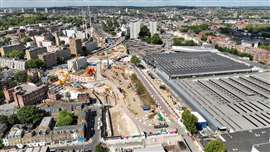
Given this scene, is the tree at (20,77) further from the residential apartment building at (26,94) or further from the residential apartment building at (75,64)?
the residential apartment building at (75,64)

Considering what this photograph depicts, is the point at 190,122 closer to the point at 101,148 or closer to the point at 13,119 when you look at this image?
the point at 101,148

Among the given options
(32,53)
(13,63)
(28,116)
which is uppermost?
(32,53)

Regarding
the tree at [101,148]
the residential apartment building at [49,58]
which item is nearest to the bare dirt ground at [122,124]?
the tree at [101,148]

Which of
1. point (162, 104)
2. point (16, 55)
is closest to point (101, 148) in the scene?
point (162, 104)

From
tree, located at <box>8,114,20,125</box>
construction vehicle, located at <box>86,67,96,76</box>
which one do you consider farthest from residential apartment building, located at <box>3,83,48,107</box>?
construction vehicle, located at <box>86,67,96,76</box>

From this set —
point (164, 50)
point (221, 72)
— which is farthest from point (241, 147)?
point (164, 50)

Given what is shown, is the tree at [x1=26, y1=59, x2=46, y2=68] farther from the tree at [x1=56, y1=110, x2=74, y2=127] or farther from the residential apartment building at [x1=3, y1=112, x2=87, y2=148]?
the residential apartment building at [x1=3, y1=112, x2=87, y2=148]

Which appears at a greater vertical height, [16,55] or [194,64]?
[16,55]
